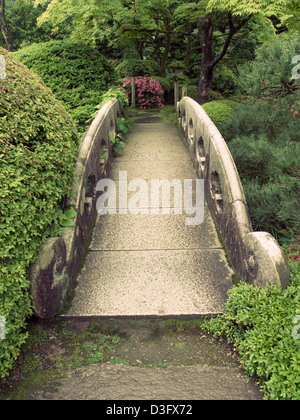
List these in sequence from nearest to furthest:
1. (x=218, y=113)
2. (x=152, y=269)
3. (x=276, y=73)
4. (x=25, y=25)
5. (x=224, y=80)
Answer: (x=152, y=269), (x=276, y=73), (x=218, y=113), (x=224, y=80), (x=25, y=25)

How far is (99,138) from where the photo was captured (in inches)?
216

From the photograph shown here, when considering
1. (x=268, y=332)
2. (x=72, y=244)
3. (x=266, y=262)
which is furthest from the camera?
(x=72, y=244)

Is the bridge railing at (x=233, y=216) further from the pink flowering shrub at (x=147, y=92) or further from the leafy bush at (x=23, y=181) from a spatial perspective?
the pink flowering shrub at (x=147, y=92)

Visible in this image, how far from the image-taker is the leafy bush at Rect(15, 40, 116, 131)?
7.45 m

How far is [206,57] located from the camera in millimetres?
11430

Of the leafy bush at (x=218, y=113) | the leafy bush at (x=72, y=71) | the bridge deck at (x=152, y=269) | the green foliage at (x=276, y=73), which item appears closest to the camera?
the bridge deck at (x=152, y=269)

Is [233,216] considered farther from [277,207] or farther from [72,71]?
[72,71]

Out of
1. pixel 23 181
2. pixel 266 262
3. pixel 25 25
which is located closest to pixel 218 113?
pixel 266 262

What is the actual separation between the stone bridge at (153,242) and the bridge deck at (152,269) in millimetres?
12

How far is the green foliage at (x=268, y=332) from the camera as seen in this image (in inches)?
94.6

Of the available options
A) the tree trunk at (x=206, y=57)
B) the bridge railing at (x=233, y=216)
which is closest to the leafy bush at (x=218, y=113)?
the bridge railing at (x=233, y=216)

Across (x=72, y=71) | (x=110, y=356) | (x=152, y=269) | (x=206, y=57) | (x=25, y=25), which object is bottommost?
(x=110, y=356)

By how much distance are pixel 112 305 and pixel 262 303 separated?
152cm

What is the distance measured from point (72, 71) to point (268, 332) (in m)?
7.14
